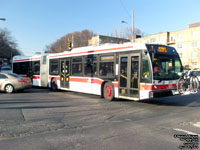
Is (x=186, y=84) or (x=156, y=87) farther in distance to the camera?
(x=186, y=84)

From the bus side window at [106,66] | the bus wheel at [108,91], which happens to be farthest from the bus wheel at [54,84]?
the bus wheel at [108,91]

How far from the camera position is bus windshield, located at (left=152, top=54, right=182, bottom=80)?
8.30m

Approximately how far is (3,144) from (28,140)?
549mm

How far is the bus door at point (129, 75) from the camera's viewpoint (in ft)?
28.8

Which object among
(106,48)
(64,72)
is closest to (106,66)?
(106,48)

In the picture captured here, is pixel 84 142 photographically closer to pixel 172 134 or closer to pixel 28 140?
pixel 28 140

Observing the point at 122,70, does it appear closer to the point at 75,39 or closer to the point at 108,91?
the point at 108,91

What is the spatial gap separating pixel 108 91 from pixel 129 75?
1.82 metres

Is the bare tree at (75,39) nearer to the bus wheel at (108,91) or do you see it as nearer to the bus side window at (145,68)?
the bus wheel at (108,91)

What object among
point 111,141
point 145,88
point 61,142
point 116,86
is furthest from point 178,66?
point 61,142

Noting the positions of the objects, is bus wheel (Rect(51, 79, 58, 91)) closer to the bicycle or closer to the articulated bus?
the articulated bus

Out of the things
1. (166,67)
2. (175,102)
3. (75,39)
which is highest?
(75,39)

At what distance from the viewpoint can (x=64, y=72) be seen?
1375 centimetres

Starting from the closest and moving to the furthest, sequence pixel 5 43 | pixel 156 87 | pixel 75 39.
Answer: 1. pixel 156 87
2. pixel 5 43
3. pixel 75 39
